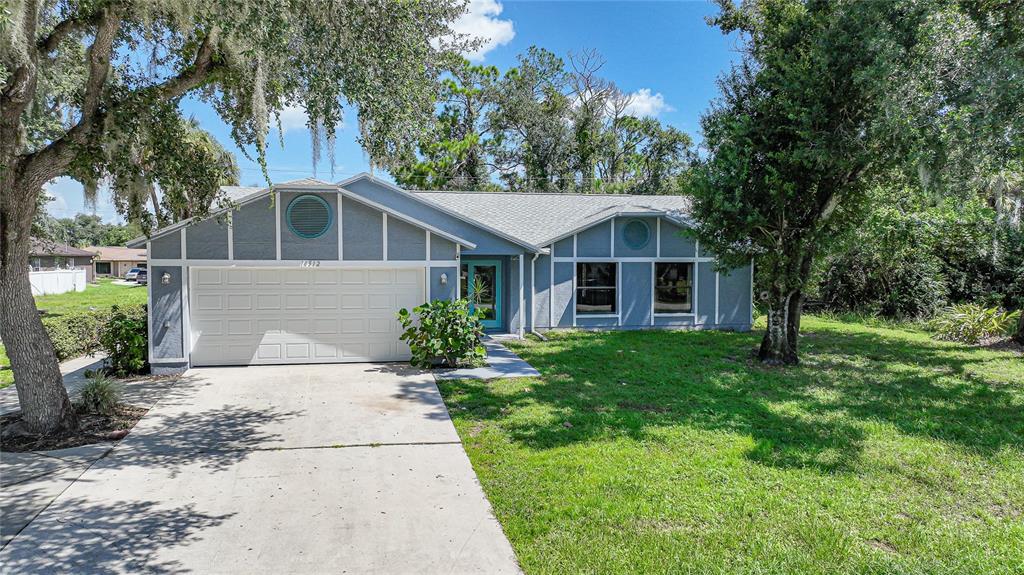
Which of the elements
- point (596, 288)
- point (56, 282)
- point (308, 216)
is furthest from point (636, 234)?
point (56, 282)

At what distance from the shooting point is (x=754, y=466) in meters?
5.24

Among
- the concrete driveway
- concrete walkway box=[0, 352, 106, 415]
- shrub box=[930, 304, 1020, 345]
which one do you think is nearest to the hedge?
concrete walkway box=[0, 352, 106, 415]

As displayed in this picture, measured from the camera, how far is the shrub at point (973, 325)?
12641 mm

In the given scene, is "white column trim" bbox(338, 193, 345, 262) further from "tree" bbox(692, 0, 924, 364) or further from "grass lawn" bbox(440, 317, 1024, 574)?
"tree" bbox(692, 0, 924, 364)

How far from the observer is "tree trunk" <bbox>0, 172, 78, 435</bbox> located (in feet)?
18.9

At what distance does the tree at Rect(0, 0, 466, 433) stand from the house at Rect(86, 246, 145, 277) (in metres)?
57.9

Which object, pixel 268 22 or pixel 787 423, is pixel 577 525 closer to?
pixel 787 423

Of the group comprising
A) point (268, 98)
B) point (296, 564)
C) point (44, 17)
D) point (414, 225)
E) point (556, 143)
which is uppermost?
point (556, 143)

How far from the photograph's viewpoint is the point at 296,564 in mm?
3617

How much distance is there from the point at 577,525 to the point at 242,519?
8.48ft

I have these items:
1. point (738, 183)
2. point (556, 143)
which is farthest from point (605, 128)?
point (738, 183)

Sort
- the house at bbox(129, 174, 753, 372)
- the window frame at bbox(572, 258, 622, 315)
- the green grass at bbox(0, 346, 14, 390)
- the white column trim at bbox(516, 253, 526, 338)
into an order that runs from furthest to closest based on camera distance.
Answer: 1. the window frame at bbox(572, 258, 622, 315)
2. the white column trim at bbox(516, 253, 526, 338)
3. the house at bbox(129, 174, 753, 372)
4. the green grass at bbox(0, 346, 14, 390)

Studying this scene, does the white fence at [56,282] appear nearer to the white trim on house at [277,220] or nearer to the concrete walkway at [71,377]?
the concrete walkway at [71,377]

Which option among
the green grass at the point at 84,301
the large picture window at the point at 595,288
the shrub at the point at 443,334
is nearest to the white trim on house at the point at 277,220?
the shrub at the point at 443,334
